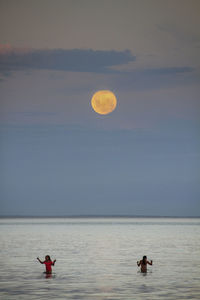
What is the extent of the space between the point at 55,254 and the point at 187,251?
43.0 feet

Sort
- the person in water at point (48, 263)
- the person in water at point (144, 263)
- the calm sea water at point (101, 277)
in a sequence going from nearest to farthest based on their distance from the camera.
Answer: the calm sea water at point (101, 277) → the person in water at point (48, 263) → the person in water at point (144, 263)

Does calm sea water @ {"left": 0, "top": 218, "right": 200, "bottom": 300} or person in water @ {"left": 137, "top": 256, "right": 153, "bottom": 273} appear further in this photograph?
person in water @ {"left": 137, "top": 256, "right": 153, "bottom": 273}

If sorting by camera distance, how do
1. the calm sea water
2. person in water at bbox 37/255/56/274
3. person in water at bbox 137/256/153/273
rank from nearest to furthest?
the calm sea water
person in water at bbox 37/255/56/274
person in water at bbox 137/256/153/273

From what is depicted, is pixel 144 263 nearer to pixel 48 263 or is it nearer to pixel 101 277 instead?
pixel 101 277

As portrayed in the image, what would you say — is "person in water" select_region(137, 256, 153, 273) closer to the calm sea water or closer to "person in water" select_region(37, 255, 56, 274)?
the calm sea water

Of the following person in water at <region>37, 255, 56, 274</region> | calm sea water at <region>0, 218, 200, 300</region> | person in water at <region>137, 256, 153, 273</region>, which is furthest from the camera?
person in water at <region>137, 256, 153, 273</region>

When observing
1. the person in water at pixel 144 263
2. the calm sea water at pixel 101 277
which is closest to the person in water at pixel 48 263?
the calm sea water at pixel 101 277

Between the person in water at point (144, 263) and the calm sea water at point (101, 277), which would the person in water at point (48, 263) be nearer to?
the calm sea water at point (101, 277)

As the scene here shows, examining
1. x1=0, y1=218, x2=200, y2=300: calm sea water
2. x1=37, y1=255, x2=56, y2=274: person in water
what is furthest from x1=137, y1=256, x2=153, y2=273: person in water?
x1=37, y1=255, x2=56, y2=274: person in water

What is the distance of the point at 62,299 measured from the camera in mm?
28578

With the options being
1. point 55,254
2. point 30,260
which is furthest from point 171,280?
point 55,254

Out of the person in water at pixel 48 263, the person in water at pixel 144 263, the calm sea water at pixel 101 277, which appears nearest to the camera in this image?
the calm sea water at pixel 101 277

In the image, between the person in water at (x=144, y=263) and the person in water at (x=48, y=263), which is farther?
the person in water at (x=144, y=263)

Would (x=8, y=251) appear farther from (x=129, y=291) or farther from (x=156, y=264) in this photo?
(x=129, y=291)
